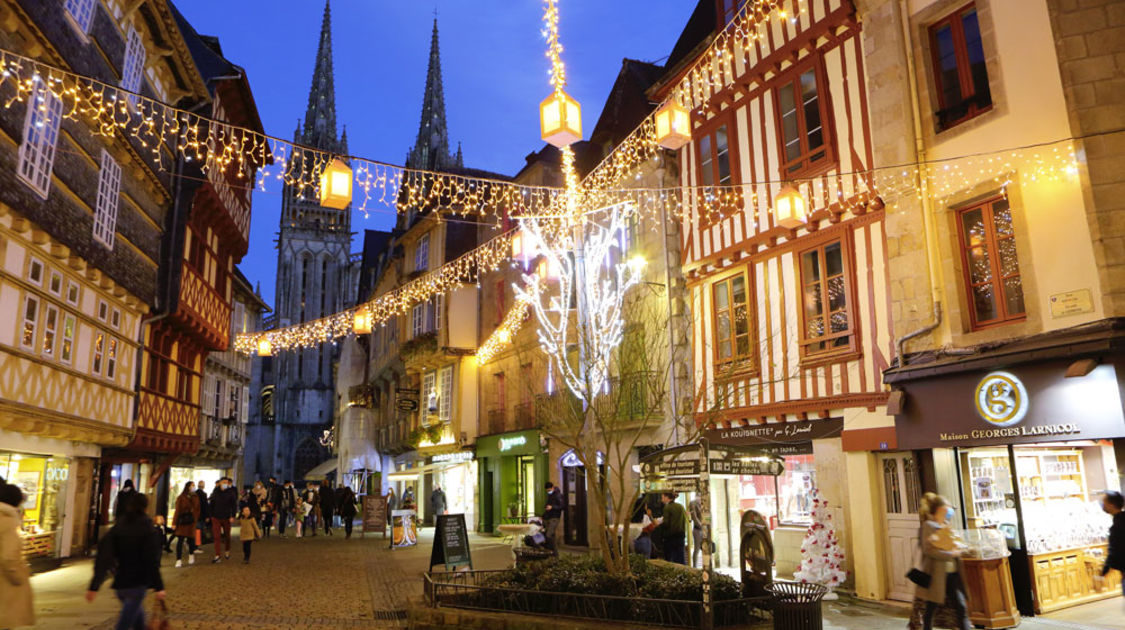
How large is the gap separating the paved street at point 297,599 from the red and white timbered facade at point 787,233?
329 cm

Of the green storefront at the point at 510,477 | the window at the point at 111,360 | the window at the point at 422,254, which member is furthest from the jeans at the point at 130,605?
the window at the point at 422,254

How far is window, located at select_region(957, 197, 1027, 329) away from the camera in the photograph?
952 centimetres

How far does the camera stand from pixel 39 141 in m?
11.9

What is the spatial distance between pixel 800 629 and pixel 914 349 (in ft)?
15.5

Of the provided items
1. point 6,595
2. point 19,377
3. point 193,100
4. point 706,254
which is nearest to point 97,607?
point 19,377

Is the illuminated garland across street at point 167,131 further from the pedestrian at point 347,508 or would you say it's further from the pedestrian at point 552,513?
the pedestrian at point 347,508

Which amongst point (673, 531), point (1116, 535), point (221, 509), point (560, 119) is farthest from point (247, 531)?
point (1116, 535)

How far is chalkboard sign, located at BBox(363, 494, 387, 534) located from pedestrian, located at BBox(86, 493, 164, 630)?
17.0 metres

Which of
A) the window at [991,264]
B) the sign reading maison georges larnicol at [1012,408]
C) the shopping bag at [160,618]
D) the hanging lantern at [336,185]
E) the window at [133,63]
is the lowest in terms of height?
the shopping bag at [160,618]

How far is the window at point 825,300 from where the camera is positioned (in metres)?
11.9

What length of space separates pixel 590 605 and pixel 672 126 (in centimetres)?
568

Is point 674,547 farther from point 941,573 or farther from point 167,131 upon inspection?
point 167,131

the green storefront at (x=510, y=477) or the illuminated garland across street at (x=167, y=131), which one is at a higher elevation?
the illuminated garland across street at (x=167, y=131)

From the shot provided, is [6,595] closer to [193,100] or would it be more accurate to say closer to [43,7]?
[43,7]
